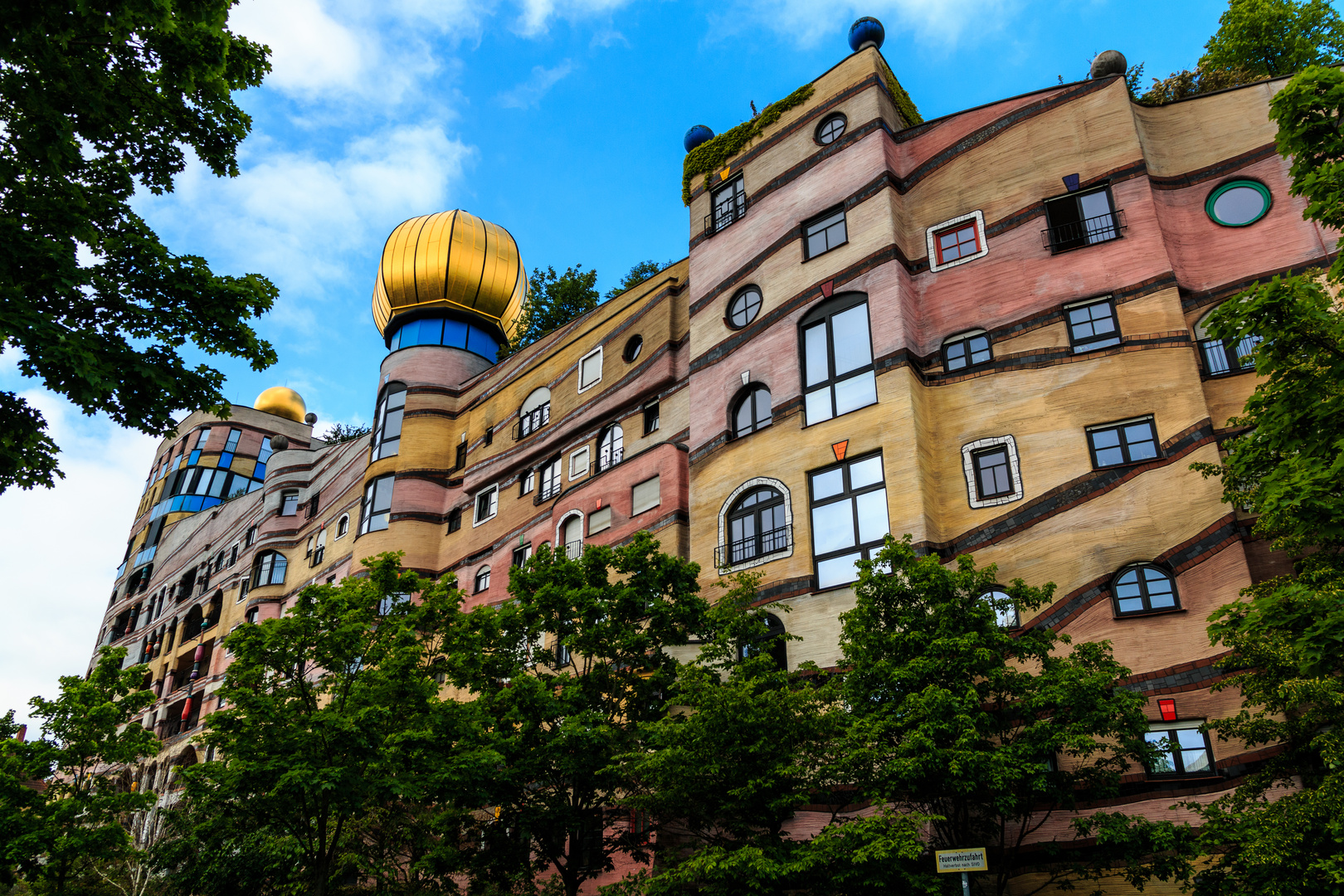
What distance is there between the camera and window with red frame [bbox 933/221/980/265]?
1848cm

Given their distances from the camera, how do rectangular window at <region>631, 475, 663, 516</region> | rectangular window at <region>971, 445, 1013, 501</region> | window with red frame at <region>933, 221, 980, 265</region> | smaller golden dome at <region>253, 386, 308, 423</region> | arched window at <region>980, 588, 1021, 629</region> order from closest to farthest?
1. arched window at <region>980, 588, 1021, 629</region>
2. rectangular window at <region>971, 445, 1013, 501</region>
3. window with red frame at <region>933, 221, 980, 265</region>
4. rectangular window at <region>631, 475, 663, 516</region>
5. smaller golden dome at <region>253, 386, 308, 423</region>

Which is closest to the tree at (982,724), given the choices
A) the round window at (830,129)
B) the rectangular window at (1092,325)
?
the rectangular window at (1092,325)

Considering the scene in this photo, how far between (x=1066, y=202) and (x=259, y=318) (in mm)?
13982

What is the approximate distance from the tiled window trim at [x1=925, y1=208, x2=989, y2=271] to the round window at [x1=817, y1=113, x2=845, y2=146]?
11.1 ft

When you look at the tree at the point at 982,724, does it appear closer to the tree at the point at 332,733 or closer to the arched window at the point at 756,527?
the arched window at the point at 756,527

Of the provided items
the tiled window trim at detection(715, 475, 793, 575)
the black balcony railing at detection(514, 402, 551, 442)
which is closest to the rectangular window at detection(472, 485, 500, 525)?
the black balcony railing at detection(514, 402, 551, 442)

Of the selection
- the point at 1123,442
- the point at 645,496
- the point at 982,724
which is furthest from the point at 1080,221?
the point at 645,496

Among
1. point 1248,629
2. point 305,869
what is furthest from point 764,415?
point 305,869

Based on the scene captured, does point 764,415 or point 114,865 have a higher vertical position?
point 764,415

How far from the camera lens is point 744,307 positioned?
21.3 m

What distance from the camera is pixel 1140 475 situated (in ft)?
48.4

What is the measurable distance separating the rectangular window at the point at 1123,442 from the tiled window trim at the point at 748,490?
516cm

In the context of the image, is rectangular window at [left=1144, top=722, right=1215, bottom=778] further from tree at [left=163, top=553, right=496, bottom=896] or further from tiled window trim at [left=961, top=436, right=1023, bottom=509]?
tree at [left=163, top=553, right=496, bottom=896]

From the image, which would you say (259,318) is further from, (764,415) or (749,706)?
(764,415)
